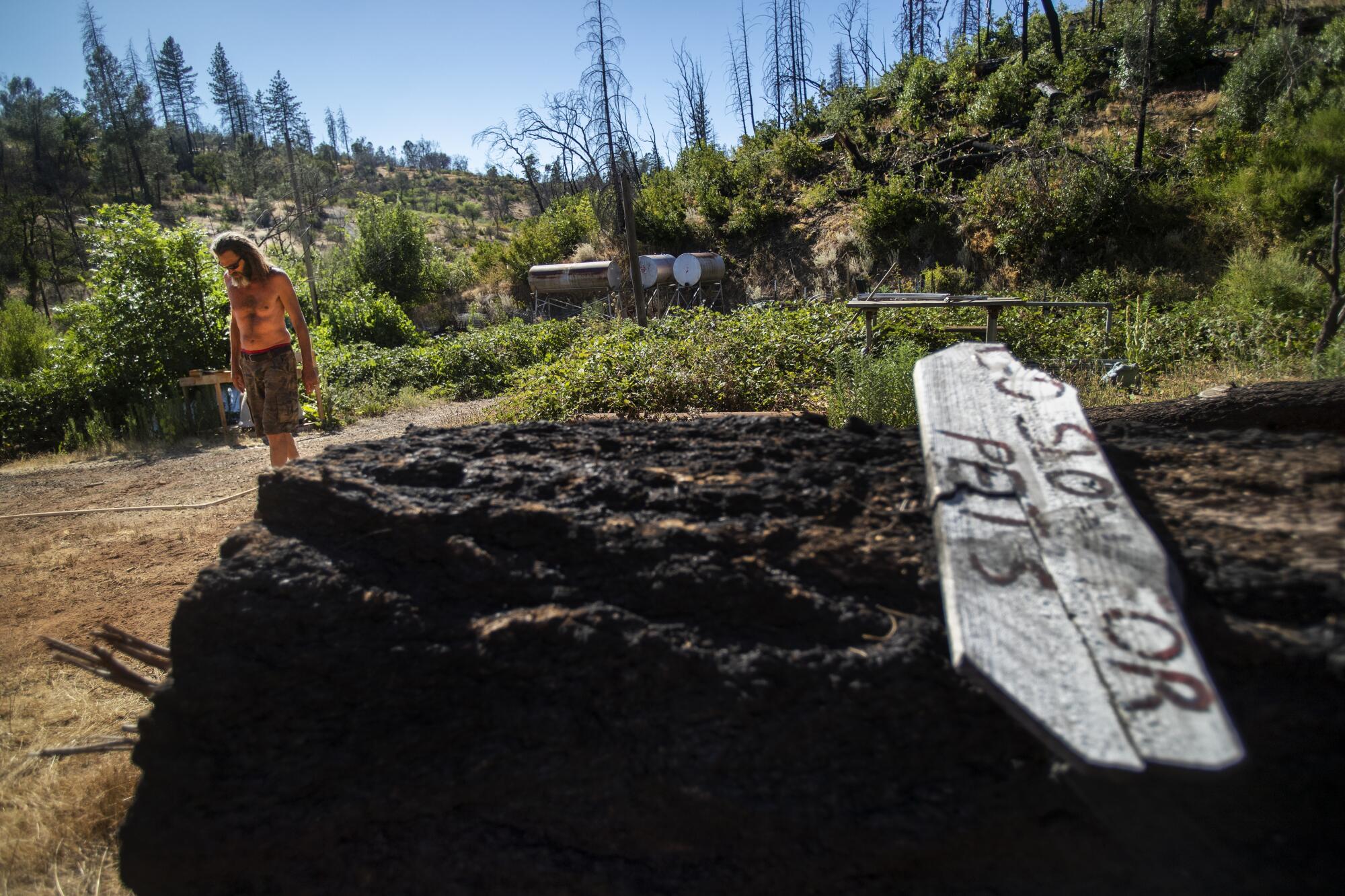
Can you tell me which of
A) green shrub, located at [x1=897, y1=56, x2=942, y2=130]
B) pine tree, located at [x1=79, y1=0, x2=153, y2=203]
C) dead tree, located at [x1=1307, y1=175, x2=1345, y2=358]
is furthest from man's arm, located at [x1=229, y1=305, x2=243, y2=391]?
pine tree, located at [x1=79, y1=0, x2=153, y2=203]

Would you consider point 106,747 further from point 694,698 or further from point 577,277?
point 577,277

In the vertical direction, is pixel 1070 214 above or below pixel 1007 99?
below

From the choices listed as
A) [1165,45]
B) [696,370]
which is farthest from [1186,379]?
[1165,45]

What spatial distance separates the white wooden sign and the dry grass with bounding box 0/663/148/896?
274 cm

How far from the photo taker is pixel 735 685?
1444 millimetres

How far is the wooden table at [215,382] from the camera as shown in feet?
31.1

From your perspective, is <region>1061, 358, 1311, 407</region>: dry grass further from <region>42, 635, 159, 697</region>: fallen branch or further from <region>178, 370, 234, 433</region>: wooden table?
<region>178, 370, 234, 433</region>: wooden table

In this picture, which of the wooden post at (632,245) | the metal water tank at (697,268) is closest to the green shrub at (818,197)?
the metal water tank at (697,268)

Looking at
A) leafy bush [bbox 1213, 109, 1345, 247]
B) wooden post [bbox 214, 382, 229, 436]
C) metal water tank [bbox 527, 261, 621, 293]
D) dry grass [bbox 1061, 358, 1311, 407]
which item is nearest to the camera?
dry grass [bbox 1061, 358, 1311, 407]

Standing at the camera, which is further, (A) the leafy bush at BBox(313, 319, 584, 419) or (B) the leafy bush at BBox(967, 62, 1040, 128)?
(B) the leafy bush at BBox(967, 62, 1040, 128)

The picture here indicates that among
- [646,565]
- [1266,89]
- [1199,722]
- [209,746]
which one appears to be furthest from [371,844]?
[1266,89]

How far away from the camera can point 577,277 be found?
1817 cm

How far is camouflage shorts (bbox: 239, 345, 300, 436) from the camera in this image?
4.93 m

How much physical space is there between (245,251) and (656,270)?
12.5 m
